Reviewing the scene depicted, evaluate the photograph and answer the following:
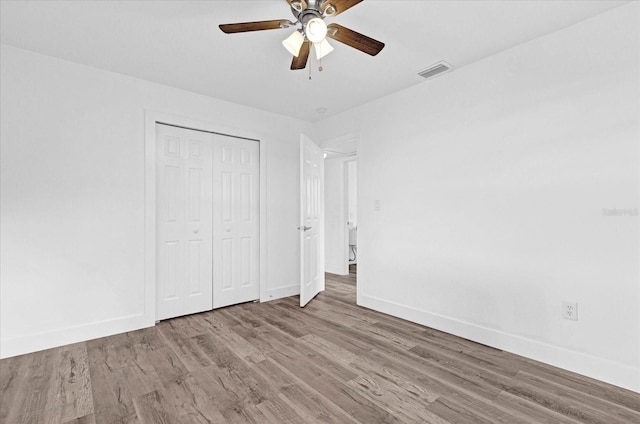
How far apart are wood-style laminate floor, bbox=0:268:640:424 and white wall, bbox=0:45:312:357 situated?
31 cm

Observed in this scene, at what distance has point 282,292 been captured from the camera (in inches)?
165

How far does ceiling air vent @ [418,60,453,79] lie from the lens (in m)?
2.79

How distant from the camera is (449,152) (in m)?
2.97

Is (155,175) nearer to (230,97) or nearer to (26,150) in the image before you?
(26,150)

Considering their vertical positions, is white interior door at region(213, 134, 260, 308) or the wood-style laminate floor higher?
white interior door at region(213, 134, 260, 308)

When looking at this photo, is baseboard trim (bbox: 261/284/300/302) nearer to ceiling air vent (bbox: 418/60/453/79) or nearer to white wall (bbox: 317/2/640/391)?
white wall (bbox: 317/2/640/391)

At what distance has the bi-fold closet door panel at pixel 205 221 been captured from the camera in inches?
131

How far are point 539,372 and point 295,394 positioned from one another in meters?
1.74

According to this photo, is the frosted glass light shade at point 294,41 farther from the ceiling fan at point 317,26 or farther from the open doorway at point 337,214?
the open doorway at point 337,214

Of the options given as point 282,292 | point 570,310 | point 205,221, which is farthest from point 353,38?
point 282,292

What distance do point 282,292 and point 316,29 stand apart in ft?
10.7

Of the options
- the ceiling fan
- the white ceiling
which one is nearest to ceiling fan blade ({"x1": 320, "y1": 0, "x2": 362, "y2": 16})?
the ceiling fan

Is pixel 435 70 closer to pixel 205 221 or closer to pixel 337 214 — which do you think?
pixel 205 221

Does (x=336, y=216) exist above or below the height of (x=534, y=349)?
above
